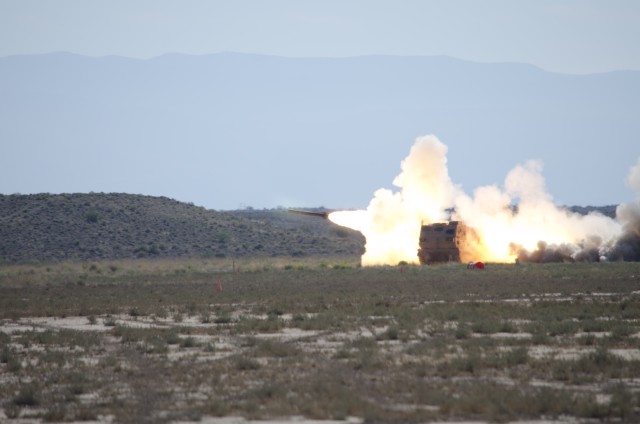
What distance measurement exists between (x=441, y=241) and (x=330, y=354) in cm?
4713

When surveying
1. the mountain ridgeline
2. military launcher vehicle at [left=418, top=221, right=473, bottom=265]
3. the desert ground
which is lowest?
the desert ground

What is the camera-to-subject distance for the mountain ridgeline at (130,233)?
108 meters

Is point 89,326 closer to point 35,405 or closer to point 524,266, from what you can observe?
point 35,405

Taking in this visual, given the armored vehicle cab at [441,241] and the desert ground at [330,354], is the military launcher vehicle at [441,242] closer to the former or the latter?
the armored vehicle cab at [441,241]

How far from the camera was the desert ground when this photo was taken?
1962 cm

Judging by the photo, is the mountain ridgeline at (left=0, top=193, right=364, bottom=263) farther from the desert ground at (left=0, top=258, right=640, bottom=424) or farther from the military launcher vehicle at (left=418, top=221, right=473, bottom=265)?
the desert ground at (left=0, top=258, right=640, bottom=424)

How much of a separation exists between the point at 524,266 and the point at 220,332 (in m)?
39.7

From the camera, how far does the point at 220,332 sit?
3381 centimetres

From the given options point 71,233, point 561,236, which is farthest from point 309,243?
point 561,236

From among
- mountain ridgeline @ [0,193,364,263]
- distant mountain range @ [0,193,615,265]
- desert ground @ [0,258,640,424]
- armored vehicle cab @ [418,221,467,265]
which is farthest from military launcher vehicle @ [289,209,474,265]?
mountain ridgeline @ [0,193,364,263]

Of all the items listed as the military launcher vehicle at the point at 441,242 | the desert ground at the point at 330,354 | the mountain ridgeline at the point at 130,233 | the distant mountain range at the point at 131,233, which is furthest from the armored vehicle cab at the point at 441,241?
the mountain ridgeline at the point at 130,233

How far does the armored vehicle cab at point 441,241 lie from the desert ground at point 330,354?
716 inches

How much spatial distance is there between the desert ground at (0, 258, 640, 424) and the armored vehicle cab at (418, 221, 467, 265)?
18192 millimetres

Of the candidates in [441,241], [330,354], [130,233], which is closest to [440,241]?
[441,241]
